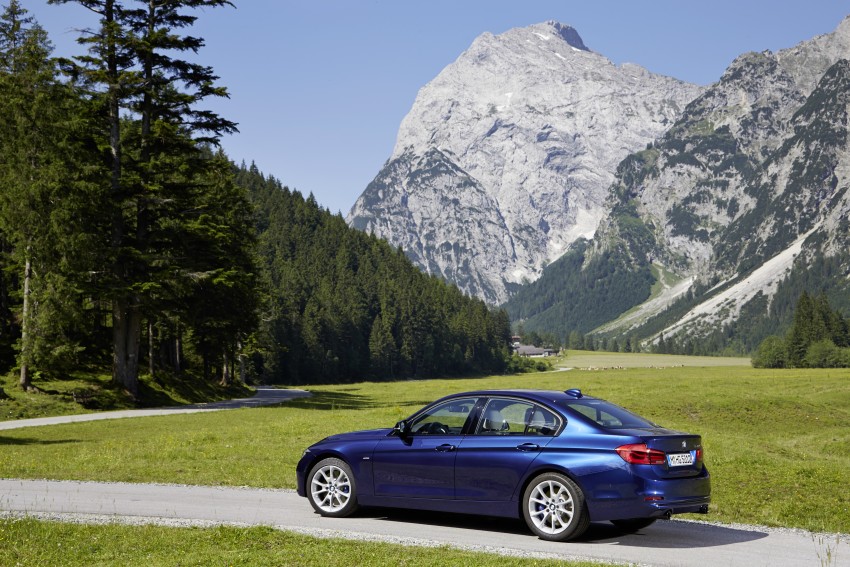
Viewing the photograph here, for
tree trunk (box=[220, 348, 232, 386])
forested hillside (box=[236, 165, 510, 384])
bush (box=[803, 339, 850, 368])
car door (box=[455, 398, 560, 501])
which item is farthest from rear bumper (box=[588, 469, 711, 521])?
bush (box=[803, 339, 850, 368])

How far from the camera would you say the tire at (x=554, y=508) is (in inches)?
437

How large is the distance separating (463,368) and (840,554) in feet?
503

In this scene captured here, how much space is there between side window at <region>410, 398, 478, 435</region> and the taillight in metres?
2.44

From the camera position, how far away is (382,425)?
31078mm

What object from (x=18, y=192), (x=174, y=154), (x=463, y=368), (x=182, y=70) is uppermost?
(x=182, y=70)

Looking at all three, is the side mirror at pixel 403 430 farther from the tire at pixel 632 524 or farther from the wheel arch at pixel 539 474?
the tire at pixel 632 524

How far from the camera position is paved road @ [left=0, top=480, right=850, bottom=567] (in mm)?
10664

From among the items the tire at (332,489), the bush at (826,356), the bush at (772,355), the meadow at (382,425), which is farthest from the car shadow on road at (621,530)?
the bush at (772,355)

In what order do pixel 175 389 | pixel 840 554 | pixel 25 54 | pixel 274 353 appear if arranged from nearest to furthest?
pixel 840 554 < pixel 25 54 < pixel 175 389 < pixel 274 353

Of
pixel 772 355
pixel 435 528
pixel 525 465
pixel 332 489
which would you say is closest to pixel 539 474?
pixel 525 465

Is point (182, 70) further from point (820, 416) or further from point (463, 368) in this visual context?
point (463, 368)

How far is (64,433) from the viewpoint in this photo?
97.4 ft

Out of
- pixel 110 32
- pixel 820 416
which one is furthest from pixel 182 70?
pixel 820 416

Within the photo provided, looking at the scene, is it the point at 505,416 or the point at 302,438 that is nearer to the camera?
the point at 505,416
